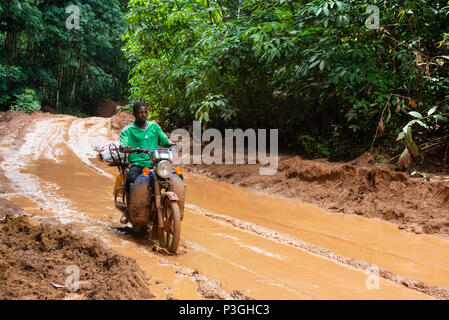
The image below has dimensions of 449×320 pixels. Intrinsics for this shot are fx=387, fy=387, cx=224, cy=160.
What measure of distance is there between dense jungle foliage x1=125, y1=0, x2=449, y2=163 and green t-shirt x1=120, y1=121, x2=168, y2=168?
290cm

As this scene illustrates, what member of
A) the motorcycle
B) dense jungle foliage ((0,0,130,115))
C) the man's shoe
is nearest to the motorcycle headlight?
the motorcycle

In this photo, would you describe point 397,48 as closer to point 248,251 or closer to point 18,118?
point 248,251

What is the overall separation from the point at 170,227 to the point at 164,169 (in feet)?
2.07

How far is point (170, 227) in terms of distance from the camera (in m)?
4.16

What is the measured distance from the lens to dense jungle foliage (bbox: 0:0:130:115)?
68.0 feet

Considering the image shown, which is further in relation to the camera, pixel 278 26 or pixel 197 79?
pixel 197 79

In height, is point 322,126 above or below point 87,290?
above

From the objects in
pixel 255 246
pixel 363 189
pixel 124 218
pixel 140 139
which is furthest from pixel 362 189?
pixel 124 218

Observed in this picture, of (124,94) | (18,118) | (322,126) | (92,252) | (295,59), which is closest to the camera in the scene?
(92,252)

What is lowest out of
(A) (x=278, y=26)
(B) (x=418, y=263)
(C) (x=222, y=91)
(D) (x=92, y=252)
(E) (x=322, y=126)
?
(B) (x=418, y=263)

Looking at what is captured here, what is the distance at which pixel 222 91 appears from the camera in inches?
367

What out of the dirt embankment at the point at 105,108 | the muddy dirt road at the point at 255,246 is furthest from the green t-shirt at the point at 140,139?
the dirt embankment at the point at 105,108

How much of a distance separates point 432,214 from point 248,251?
2.89 metres
